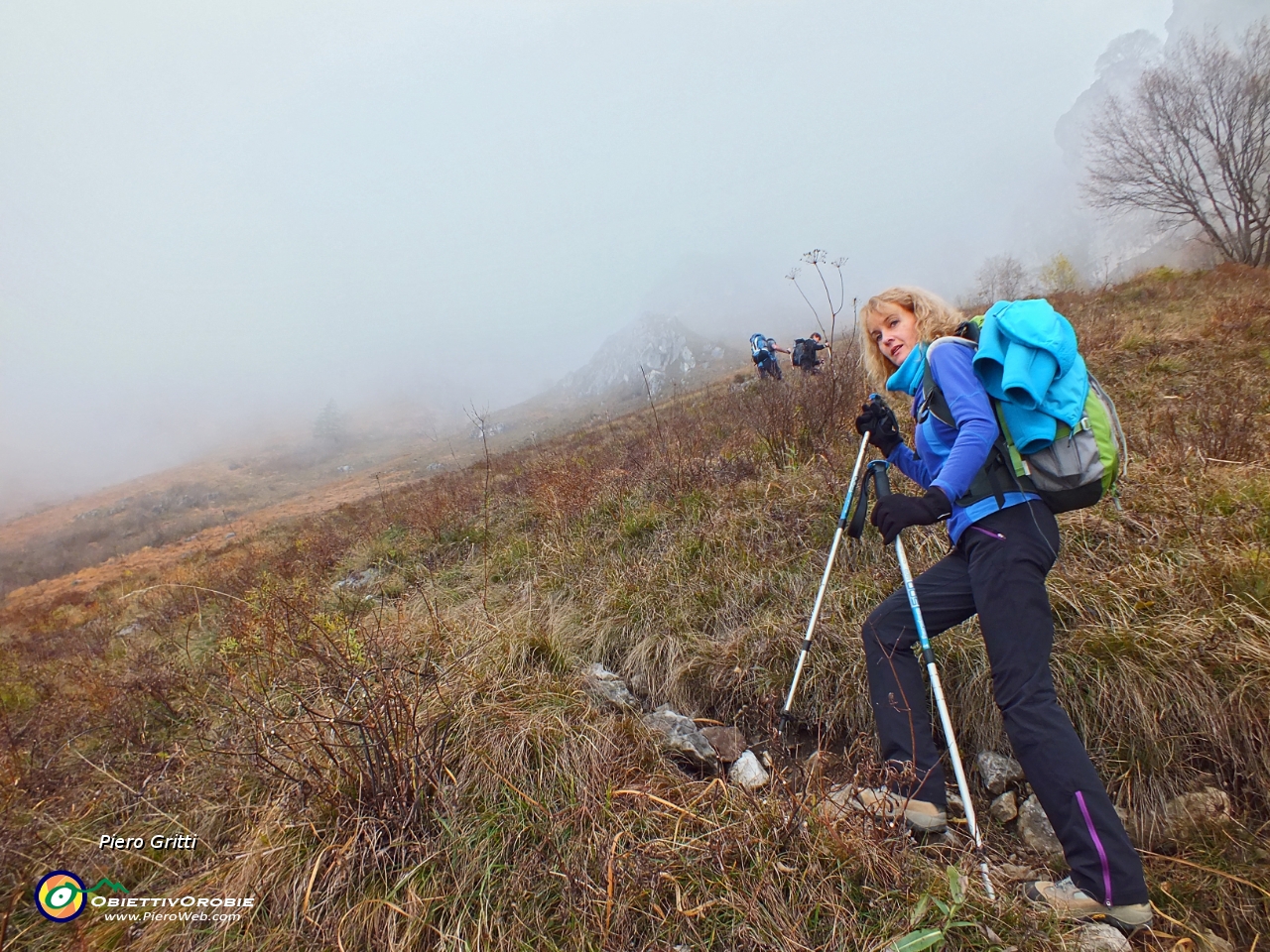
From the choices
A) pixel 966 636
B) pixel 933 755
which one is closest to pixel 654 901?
pixel 933 755

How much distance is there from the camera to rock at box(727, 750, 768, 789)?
243 cm

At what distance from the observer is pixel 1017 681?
190 cm

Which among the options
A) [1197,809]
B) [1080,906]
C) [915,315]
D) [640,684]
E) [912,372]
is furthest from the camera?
[640,684]

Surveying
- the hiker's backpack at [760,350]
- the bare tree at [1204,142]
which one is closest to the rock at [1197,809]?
the hiker's backpack at [760,350]

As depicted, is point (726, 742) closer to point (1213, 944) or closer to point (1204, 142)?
point (1213, 944)

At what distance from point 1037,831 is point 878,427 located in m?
2.13

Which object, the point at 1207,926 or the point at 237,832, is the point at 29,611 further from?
the point at 1207,926

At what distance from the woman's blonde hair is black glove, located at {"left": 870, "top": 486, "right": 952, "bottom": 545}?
934 mm

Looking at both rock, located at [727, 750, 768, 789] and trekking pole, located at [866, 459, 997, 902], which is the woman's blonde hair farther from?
rock, located at [727, 750, 768, 789]

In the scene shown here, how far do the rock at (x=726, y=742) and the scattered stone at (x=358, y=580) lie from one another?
5.34m

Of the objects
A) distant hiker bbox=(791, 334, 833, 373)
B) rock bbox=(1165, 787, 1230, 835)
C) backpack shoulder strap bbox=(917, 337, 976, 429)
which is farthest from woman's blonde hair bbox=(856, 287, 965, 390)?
distant hiker bbox=(791, 334, 833, 373)

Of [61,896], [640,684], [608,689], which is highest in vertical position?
[61,896]
